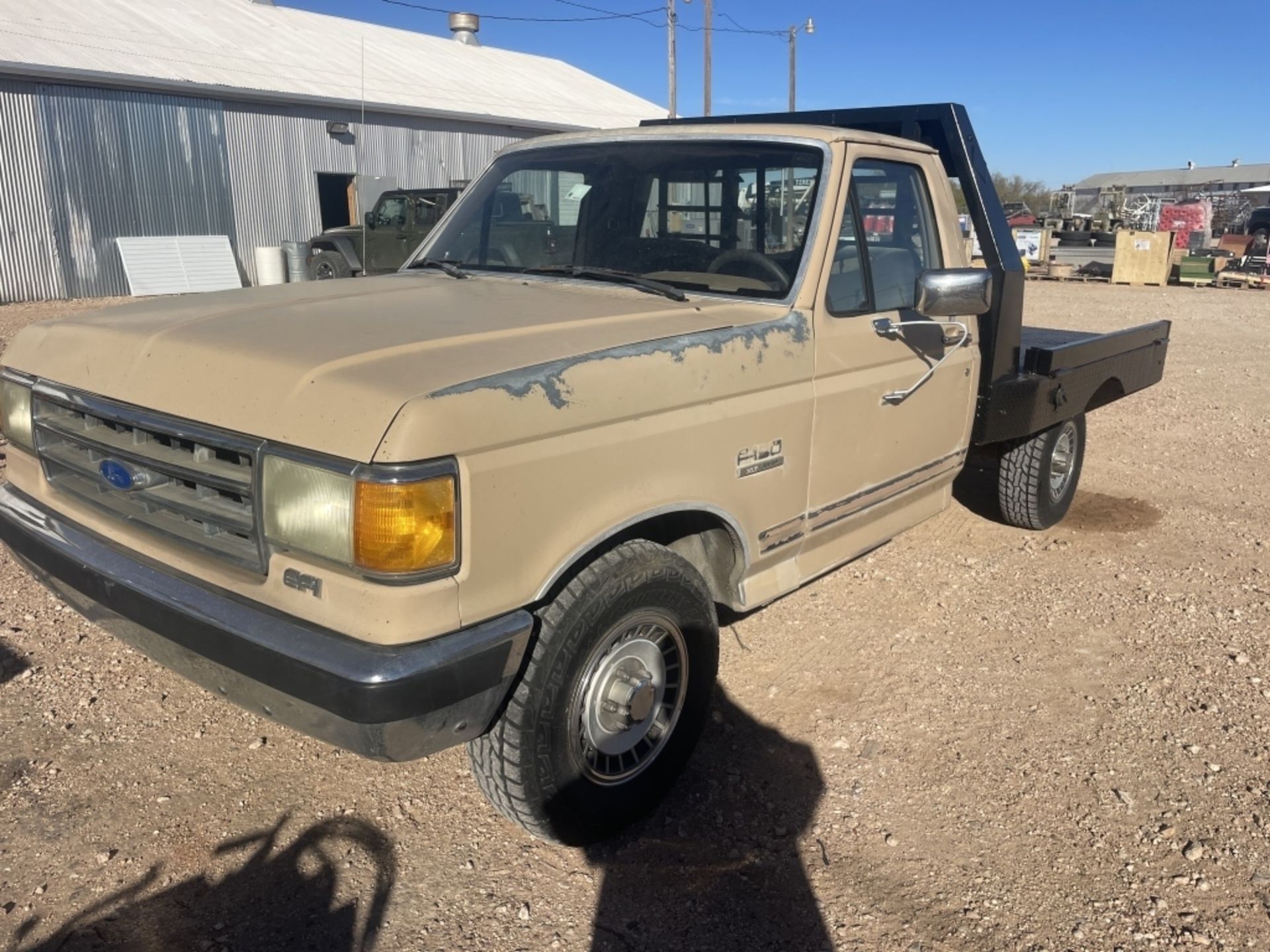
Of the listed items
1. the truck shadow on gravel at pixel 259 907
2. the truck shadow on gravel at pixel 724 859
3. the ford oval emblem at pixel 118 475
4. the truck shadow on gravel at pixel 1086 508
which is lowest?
the truck shadow on gravel at pixel 724 859

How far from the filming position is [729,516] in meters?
3.06

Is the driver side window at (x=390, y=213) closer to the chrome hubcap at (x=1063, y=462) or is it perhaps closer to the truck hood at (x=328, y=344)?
the chrome hubcap at (x=1063, y=462)

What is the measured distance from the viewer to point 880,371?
143 inches

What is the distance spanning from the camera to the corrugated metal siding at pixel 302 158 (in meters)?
18.3

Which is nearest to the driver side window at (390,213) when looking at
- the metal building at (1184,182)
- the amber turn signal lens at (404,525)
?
the amber turn signal lens at (404,525)

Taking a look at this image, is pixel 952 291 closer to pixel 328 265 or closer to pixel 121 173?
pixel 328 265

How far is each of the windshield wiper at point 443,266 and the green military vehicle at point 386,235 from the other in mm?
12129

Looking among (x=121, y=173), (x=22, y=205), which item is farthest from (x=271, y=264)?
(x=22, y=205)

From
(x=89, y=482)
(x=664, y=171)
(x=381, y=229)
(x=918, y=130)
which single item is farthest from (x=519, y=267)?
(x=381, y=229)

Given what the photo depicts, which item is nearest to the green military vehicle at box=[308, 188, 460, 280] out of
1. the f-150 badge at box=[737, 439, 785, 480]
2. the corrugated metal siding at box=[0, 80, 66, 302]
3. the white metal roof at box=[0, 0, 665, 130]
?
the white metal roof at box=[0, 0, 665, 130]

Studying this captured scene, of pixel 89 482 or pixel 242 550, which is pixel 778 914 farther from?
pixel 89 482

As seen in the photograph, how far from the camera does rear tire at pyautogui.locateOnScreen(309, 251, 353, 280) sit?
16.6 metres

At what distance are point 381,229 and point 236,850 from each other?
14.9m

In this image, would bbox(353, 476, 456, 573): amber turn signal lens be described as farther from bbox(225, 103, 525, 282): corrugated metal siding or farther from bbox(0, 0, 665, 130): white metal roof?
bbox(225, 103, 525, 282): corrugated metal siding
